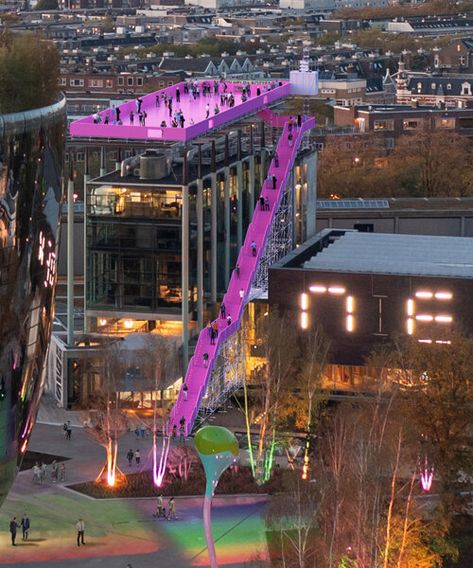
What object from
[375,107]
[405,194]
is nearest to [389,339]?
[405,194]

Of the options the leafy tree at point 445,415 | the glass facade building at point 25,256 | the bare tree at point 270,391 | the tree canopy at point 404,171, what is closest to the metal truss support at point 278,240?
the bare tree at point 270,391

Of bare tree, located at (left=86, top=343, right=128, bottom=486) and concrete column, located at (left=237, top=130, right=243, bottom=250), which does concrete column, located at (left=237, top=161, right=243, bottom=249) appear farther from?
bare tree, located at (left=86, top=343, right=128, bottom=486)

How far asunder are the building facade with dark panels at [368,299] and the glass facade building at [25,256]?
31990 mm

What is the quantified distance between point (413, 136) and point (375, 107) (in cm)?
1465

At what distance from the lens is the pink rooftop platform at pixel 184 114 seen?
65.5 metres

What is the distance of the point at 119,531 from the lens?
5212 centimetres

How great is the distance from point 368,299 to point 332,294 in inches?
45.8

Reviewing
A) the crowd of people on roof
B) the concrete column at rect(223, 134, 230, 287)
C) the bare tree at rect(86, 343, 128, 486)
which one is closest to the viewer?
the bare tree at rect(86, 343, 128, 486)

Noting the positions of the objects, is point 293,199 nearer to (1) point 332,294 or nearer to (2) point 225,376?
(1) point 332,294

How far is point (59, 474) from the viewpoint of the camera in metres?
57.1

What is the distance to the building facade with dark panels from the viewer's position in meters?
64.3

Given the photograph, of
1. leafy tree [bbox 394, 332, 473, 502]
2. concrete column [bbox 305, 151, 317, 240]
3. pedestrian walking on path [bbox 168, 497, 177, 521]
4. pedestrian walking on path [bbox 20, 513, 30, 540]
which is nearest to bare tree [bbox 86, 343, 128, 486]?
pedestrian walking on path [bbox 168, 497, 177, 521]

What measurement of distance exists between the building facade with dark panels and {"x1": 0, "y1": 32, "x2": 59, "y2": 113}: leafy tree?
33238 millimetres

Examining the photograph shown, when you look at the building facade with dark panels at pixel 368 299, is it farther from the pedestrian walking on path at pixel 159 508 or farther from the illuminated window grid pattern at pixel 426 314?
the pedestrian walking on path at pixel 159 508
